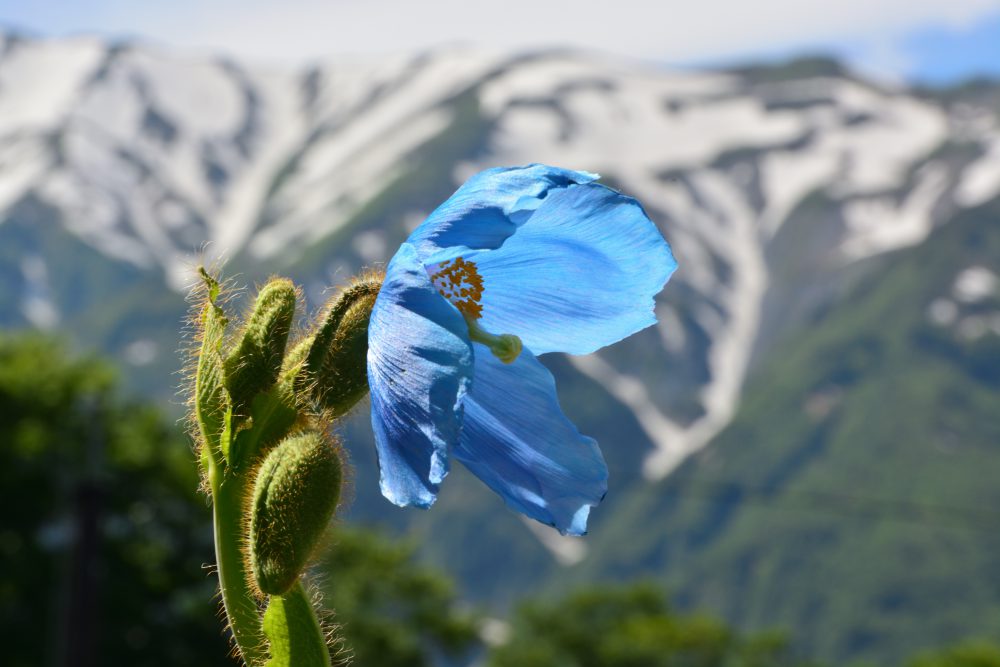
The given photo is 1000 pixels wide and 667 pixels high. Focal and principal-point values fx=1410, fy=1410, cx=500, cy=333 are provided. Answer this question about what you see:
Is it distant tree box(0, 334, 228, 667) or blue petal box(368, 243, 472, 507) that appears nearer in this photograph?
blue petal box(368, 243, 472, 507)

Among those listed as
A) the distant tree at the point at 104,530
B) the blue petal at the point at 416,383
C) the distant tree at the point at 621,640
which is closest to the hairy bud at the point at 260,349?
the blue petal at the point at 416,383

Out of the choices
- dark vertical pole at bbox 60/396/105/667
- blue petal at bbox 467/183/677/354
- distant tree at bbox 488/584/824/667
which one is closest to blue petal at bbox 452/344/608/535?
blue petal at bbox 467/183/677/354

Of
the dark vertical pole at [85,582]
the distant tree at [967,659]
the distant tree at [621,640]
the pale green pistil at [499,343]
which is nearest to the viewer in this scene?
the pale green pistil at [499,343]

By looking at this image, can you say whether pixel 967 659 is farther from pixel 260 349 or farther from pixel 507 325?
pixel 260 349

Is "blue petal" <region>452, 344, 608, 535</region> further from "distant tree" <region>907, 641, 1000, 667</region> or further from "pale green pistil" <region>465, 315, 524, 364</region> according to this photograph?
"distant tree" <region>907, 641, 1000, 667</region>

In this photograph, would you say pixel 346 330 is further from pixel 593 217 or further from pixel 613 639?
pixel 613 639

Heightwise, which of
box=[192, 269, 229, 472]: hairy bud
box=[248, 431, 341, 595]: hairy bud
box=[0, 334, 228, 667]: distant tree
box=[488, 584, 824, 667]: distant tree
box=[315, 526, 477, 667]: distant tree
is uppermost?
box=[192, 269, 229, 472]: hairy bud

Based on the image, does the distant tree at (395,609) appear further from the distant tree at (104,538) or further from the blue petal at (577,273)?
the blue petal at (577,273)
